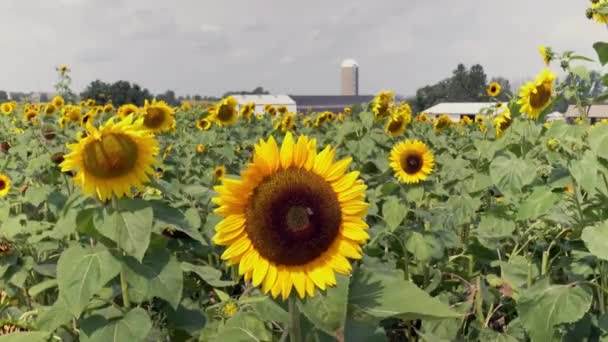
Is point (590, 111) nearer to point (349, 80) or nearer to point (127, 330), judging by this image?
point (127, 330)

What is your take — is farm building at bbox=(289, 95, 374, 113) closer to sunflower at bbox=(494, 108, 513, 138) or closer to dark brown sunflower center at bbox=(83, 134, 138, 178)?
sunflower at bbox=(494, 108, 513, 138)

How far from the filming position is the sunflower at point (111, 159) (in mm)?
1928

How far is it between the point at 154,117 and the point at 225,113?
218 cm

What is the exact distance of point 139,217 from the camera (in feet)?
6.15

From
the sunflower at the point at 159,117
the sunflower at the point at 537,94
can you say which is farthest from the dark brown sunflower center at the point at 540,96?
the sunflower at the point at 159,117

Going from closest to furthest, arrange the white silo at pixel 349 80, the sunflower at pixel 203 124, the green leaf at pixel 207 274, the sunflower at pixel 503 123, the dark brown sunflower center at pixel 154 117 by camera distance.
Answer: the green leaf at pixel 207 274 < the sunflower at pixel 503 123 < the dark brown sunflower center at pixel 154 117 < the sunflower at pixel 203 124 < the white silo at pixel 349 80

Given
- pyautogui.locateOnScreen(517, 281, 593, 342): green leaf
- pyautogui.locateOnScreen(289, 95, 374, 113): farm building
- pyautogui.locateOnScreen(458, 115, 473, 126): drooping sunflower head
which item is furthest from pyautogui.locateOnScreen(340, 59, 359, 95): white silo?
pyautogui.locateOnScreen(517, 281, 593, 342): green leaf

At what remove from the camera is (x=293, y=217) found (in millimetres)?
1349

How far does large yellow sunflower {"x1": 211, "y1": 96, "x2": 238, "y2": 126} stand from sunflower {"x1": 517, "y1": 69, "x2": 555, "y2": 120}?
4.16 metres

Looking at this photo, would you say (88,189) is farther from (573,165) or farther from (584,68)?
(584,68)

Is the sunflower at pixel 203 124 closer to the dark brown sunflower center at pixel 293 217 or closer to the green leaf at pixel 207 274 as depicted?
the green leaf at pixel 207 274

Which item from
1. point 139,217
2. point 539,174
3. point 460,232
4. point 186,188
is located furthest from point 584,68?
point 139,217

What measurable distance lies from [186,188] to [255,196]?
149cm

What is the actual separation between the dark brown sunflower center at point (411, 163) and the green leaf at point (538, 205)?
1.67 metres
